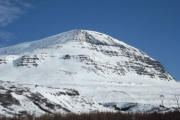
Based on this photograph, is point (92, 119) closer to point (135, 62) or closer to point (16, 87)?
point (16, 87)

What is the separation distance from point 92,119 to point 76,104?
16.3 m

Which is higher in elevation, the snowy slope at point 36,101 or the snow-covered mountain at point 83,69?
the snow-covered mountain at point 83,69

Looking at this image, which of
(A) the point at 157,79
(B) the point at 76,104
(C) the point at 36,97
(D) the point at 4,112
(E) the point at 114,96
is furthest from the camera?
(A) the point at 157,79

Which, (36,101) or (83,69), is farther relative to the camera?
(83,69)

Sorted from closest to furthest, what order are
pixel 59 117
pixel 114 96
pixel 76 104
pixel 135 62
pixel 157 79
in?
pixel 59 117 < pixel 76 104 < pixel 114 96 < pixel 157 79 < pixel 135 62

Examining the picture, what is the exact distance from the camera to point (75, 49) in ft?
611

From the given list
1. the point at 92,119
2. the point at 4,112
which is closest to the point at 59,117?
the point at 92,119

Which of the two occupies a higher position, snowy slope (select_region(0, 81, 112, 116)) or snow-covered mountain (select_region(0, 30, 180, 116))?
snow-covered mountain (select_region(0, 30, 180, 116))

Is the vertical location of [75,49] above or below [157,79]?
above

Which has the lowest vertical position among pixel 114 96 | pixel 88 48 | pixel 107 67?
pixel 114 96

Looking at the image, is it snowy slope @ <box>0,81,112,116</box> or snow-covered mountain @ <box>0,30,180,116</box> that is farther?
snow-covered mountain @ <box>0,30,180,116</box>

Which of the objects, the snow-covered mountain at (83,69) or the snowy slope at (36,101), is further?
the snow-covered mountain at (83,69)

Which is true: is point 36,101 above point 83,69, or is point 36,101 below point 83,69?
below

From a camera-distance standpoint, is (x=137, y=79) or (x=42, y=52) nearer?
(x=137, y=79)
